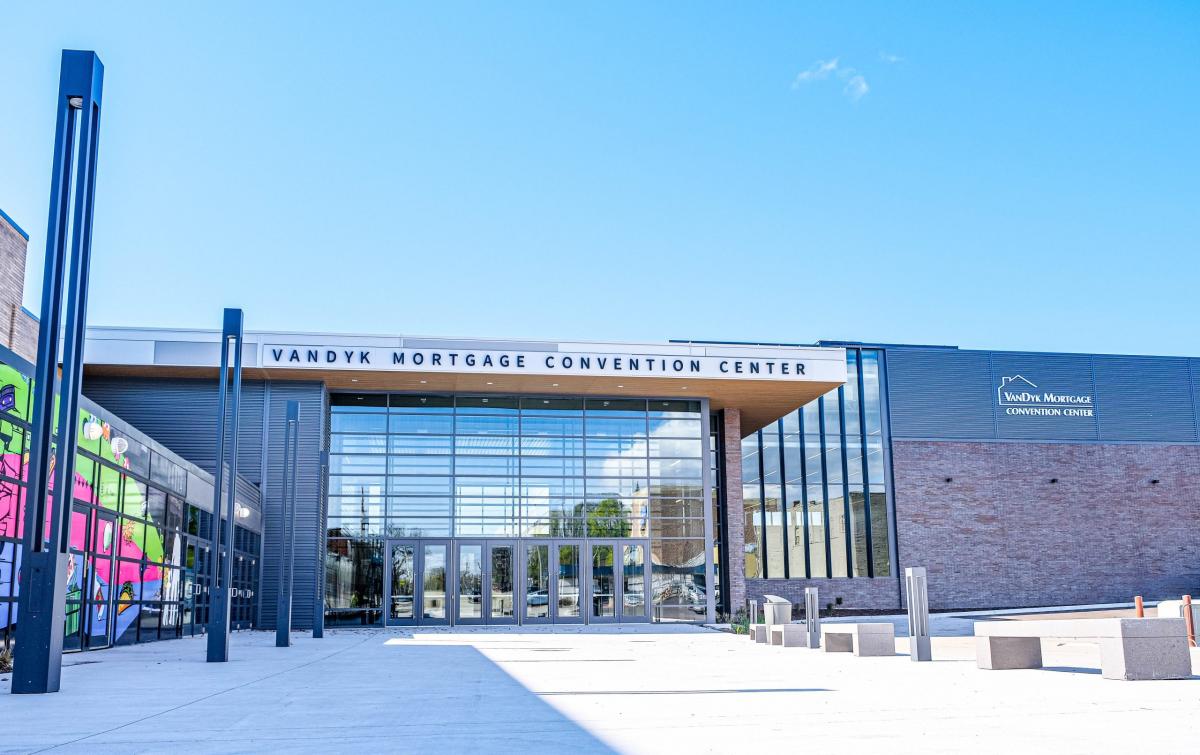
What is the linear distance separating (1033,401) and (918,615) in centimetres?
2703

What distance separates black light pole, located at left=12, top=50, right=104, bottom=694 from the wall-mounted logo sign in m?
34.0

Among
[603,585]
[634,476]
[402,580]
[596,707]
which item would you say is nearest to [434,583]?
[402,580]

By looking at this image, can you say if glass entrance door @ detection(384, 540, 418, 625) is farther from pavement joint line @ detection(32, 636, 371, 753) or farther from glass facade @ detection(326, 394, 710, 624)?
pavement joint line @ detection(32, 636, 371, 753)

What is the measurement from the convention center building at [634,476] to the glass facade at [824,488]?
87mm

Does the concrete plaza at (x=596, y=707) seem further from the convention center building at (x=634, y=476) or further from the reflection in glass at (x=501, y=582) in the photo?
the reflection in glass at (x=501, y=582)

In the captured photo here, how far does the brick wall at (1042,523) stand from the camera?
36406 millimetres

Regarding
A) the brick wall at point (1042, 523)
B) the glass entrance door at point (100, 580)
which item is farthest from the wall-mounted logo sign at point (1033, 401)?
the glass entrance door at point (100, 580)

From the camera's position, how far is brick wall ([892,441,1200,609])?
36406mm

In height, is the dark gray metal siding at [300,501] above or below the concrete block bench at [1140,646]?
above

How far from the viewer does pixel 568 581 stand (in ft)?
97.2

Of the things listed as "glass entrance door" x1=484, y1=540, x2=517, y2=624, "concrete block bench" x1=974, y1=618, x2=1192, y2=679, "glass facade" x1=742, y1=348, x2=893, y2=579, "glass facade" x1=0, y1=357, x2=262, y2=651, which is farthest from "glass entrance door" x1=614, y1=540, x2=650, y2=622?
"concrete block bench" x1=974, y1=618, x2=1192, y2=679

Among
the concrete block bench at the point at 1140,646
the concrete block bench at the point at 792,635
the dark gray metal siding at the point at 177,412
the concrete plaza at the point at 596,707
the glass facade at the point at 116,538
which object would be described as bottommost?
the concrete block bench at the point at 792,635

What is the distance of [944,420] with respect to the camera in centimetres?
3731

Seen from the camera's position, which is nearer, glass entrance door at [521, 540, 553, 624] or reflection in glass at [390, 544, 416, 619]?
reflection in glass at [390, 544, 416, 619]
